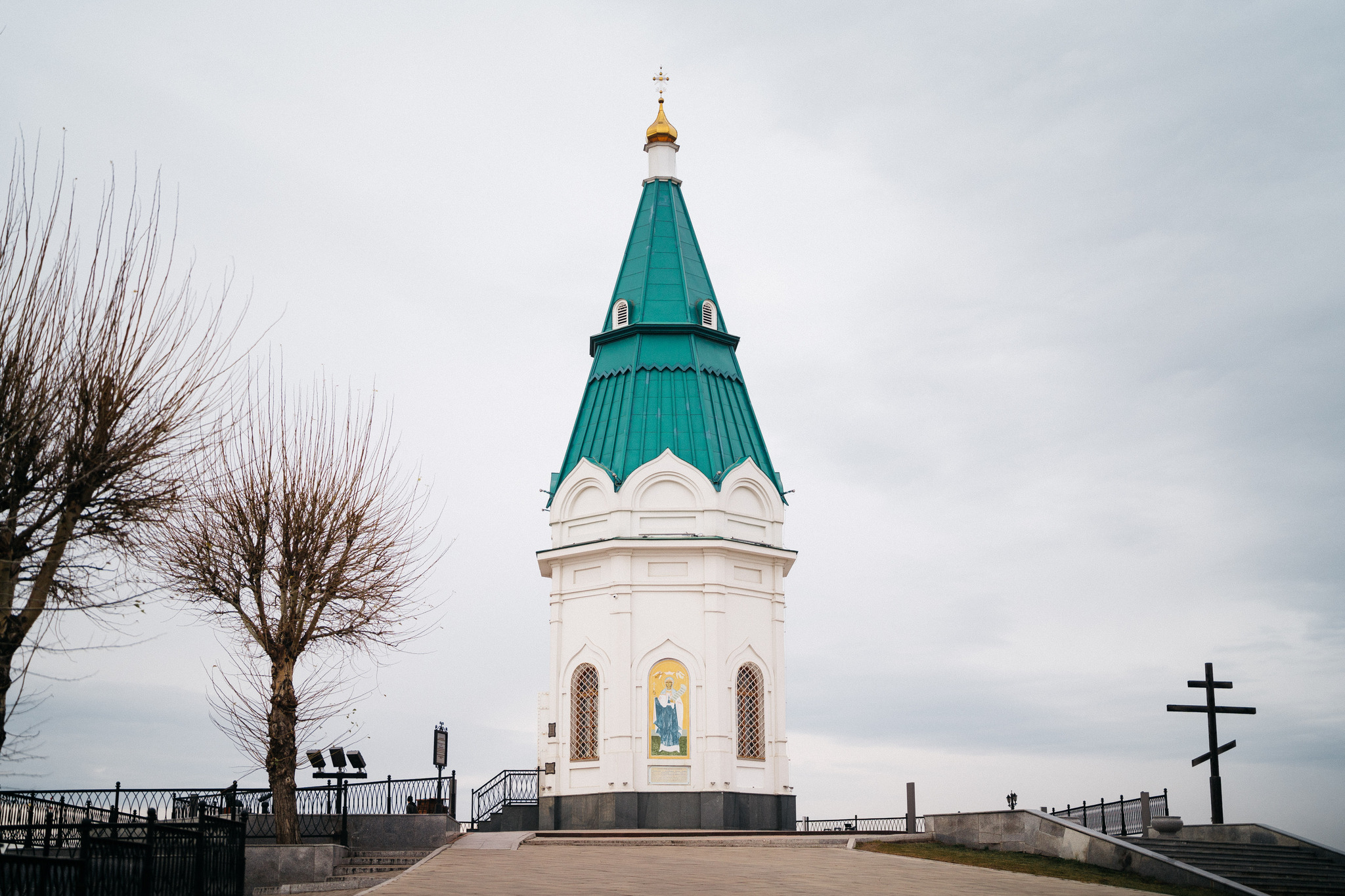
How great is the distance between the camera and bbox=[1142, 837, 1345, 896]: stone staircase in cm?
2027

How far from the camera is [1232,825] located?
81.9 ft

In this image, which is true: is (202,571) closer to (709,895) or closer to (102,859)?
(102,859)

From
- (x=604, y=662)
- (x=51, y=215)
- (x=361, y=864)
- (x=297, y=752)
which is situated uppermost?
(x=51, y=215)

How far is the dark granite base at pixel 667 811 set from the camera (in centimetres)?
2834

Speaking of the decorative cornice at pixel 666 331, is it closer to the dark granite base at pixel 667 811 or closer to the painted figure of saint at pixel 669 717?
the painted figure of saint at pixel 669 717

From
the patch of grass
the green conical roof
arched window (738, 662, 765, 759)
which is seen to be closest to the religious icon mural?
arched window (738, 662, 765, 759)

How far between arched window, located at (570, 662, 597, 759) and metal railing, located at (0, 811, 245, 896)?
44.1 ft

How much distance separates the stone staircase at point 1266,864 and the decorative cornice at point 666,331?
16.0 meters

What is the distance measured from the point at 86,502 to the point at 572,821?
17356 millimetres

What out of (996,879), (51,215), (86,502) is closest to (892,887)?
(996,879)

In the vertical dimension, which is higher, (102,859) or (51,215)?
(51,215)

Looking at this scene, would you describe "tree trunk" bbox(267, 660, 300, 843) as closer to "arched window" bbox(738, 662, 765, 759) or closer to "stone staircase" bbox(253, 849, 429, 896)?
"stone staircase" bbox(253, 849, 429, 896)

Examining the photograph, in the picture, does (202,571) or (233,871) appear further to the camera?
(202,571)

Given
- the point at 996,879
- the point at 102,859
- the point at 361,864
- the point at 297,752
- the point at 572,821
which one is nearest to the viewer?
the point at 102,859
